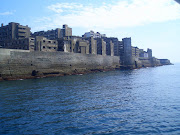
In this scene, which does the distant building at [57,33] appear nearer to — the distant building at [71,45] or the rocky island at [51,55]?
the rocky island at [51,55]

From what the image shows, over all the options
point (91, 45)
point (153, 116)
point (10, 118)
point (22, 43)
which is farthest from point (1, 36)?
point (153, 116)

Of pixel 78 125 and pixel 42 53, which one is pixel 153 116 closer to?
pixel 78 125

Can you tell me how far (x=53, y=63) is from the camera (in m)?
55.4

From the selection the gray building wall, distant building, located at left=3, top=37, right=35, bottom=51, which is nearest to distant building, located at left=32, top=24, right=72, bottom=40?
distant building, located at left=3, top=37, right=35, bottom=51

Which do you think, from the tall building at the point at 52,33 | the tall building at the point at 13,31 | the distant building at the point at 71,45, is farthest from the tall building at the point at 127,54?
the tall building at the point at 13,31

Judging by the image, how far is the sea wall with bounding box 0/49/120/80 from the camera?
1667 inches

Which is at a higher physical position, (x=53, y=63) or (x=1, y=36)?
(x=1, y=36)

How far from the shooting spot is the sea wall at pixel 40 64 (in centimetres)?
4234

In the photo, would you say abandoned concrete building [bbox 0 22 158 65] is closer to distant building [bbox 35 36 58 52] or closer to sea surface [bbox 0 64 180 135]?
distant building [bbox 35 36 58 52]

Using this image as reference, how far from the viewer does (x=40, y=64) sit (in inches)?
1999

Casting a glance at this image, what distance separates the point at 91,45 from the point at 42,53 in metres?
40.1

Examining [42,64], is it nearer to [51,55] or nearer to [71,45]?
[51,55]

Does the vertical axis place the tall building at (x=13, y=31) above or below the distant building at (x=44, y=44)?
above

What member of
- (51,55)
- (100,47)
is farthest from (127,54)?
(51,55)
